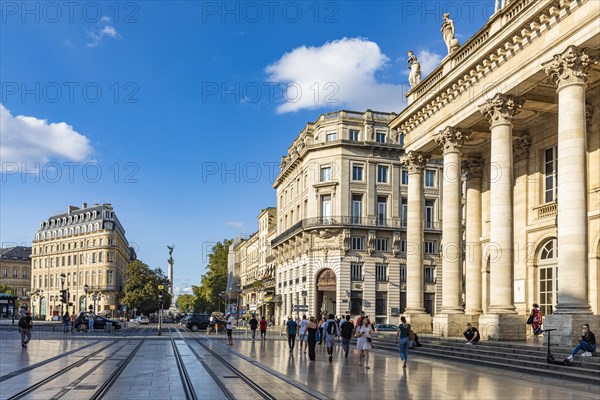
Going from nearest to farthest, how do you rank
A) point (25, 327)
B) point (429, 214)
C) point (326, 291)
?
1. point (25, 327)
2. point (326, 291)
3. point (429, 214)

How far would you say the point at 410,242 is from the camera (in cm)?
3294

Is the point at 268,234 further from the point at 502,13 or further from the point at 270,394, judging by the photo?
the point at 270,394

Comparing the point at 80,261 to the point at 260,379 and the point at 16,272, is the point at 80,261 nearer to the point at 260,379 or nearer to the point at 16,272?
the point at 16,272

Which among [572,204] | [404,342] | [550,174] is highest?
[550,174]

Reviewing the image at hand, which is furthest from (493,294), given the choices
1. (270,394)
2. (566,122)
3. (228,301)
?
(228,301)

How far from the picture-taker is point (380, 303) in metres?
60.5

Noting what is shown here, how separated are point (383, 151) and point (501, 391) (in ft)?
158

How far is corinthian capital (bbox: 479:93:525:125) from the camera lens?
81.6 ft

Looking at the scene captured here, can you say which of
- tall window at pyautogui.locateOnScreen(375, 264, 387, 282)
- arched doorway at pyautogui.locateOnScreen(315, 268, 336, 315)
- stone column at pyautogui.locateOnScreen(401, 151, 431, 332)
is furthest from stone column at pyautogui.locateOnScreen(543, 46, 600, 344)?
arched doorway at pyautogui.locateOnScreen(315, 268, 336, 315)

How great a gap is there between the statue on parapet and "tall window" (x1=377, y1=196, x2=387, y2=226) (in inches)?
1072

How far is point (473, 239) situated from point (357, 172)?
2916 cm

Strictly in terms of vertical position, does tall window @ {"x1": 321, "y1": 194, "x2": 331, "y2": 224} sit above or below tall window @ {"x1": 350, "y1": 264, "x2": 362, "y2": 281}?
above

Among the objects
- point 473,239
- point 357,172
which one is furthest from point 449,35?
point 357,172

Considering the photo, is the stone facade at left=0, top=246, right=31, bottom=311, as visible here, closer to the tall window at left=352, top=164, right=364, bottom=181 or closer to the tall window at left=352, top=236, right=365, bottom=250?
the tall window at left=352, top=236, right=365, bottom=250
